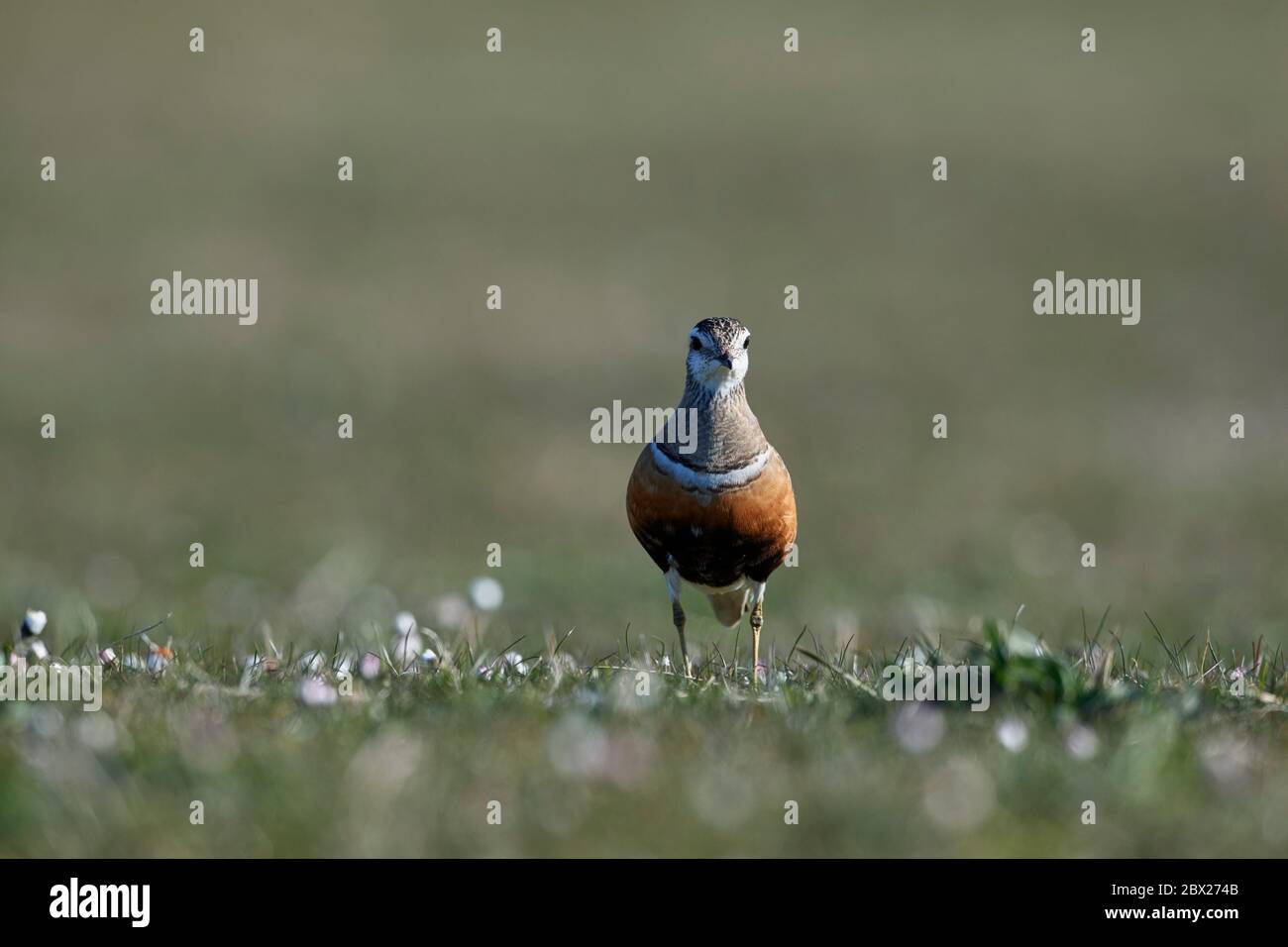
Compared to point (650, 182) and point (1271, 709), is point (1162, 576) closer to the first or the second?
point (1271, 709)

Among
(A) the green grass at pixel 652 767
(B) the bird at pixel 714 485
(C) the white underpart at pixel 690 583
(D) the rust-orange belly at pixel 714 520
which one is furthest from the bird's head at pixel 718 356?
(A) the green grass at pixel 652 767

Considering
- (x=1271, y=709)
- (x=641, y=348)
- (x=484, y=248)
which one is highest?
(x=484, y=248)

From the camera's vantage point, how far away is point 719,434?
7633 millimetres

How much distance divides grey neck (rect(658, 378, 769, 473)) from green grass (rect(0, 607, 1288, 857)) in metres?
1.50

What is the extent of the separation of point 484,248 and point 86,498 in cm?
979

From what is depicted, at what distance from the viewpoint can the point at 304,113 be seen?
27344mm

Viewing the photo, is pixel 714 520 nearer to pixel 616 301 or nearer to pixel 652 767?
pixel 652 767

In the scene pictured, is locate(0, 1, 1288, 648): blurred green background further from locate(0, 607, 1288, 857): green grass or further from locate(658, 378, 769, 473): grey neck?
locate(0, 607, 1288, 857): green grass

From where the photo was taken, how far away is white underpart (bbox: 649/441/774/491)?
750 centimetres

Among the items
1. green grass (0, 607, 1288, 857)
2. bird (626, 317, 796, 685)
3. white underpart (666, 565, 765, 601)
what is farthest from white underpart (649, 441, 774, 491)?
green grass (0, 607, 1288, 857)

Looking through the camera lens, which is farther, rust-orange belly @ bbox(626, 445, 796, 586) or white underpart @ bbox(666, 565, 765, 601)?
white underpart @ bbox(666, 565, 765, 601)

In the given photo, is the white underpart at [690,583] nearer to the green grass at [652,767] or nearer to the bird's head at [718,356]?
the bird's head at [718,356]

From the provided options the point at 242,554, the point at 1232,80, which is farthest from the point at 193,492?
the point at 1232,80

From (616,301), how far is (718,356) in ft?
47.6
